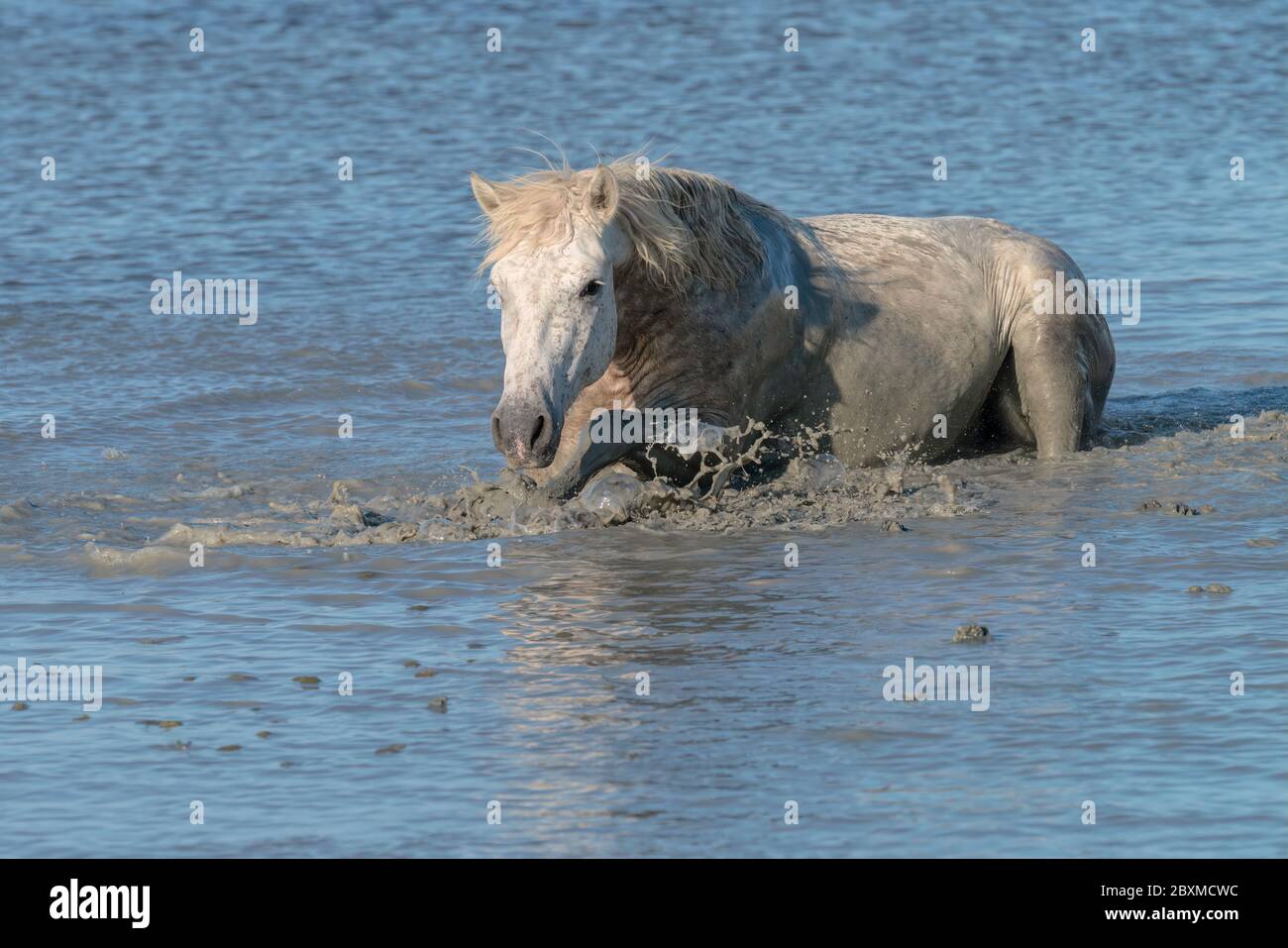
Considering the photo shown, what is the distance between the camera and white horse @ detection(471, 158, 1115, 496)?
7.28m

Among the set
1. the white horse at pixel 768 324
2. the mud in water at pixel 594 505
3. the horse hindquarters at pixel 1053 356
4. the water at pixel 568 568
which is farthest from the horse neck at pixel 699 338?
the horse hindquarters at pixel 1053 356

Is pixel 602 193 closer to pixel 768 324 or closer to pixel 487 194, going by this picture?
pixel 487 194

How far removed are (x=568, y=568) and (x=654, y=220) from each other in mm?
1334

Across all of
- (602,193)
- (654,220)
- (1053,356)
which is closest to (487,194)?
(602,193)

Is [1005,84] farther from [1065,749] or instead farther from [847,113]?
[1065,749]

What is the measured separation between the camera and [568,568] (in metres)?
7.35

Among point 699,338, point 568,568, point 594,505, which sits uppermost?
point 699,338

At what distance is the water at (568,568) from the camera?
4.93 m

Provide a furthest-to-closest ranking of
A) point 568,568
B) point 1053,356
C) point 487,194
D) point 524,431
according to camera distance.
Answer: point 1053,356, point 487,194, point 568,568, point 524,431

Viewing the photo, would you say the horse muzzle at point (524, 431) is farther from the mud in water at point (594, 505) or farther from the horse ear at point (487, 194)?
the horse ear at point (487, 194)

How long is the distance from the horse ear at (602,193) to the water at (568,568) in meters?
0.86
